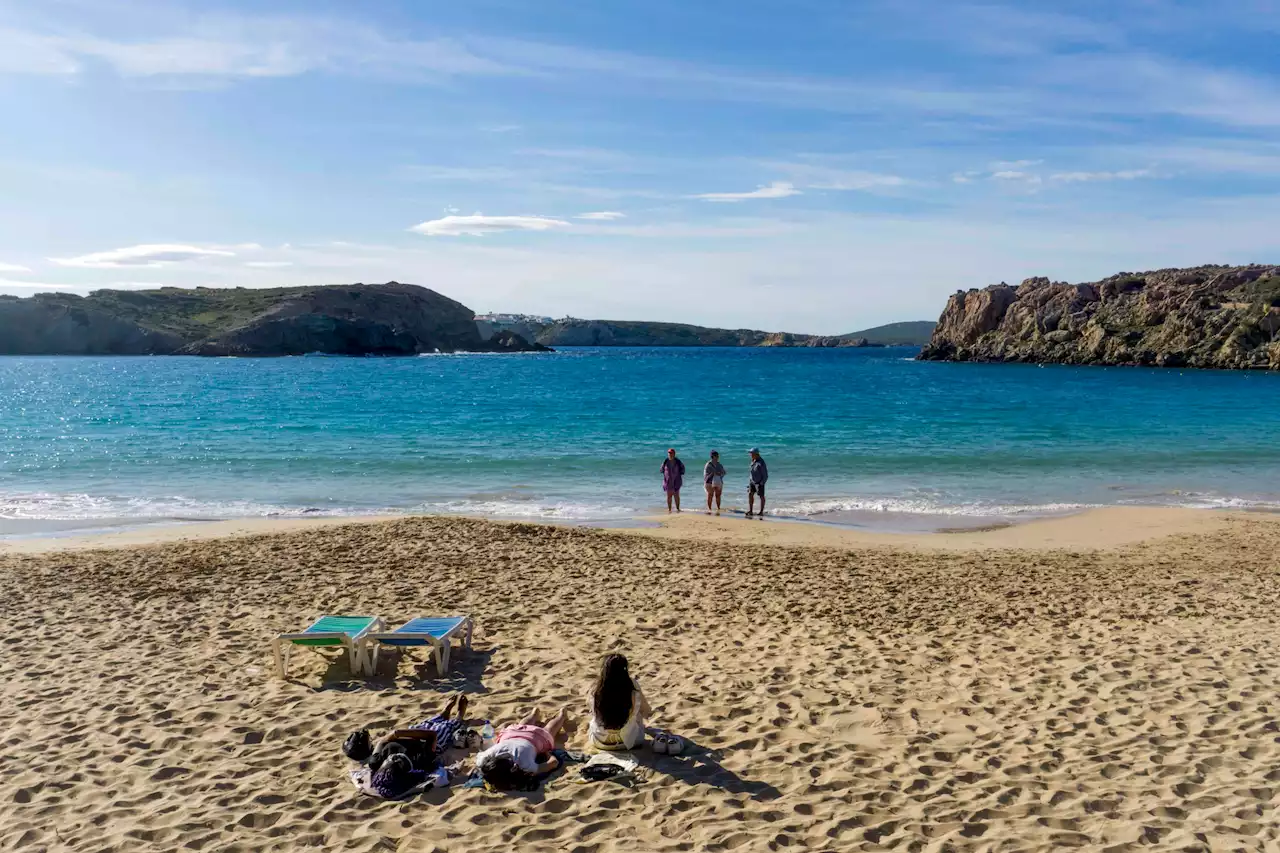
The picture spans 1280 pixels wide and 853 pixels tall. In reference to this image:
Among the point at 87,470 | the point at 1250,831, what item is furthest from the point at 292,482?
the point at 1250,831

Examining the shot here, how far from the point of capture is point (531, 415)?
42.4m

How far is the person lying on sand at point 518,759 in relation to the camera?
575cm

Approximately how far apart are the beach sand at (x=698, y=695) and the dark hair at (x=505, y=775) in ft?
0.45

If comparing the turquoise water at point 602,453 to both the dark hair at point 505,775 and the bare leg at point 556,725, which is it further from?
the dark hair at point 505,775

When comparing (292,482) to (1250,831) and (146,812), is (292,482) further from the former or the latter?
(1250,831)

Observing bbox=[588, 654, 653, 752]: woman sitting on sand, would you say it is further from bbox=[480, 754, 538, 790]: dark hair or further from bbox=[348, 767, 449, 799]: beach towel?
bbox=[348, 767, 449, 799]: beach towel

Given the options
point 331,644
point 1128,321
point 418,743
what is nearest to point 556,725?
point 418,743

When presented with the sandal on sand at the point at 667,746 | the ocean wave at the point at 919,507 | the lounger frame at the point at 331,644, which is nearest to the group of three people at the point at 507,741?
the sandal on sand at the point at 667,746

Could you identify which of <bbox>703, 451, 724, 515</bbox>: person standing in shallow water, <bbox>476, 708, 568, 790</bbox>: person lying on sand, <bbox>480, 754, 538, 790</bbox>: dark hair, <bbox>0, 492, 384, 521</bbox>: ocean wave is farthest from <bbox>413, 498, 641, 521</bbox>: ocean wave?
→ <bbox>480, 754, 538, 790</bbox>: dark hair

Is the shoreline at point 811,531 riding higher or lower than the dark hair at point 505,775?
lower

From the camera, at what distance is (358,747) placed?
6.17m

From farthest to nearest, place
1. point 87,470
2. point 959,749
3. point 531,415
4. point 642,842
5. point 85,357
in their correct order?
point 85,357
point 531,415
point 87,470
point 959,749
point 642,842

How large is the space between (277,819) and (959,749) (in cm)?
449

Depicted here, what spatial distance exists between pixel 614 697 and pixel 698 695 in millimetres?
1237
